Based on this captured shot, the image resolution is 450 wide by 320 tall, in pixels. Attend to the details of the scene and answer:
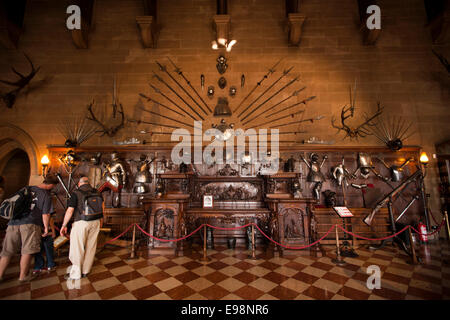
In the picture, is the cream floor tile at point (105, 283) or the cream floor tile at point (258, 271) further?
the cream floor tile at point (258, 271)

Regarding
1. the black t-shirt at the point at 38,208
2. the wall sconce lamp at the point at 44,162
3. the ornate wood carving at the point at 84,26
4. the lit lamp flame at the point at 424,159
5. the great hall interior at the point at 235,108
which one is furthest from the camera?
the ornate wood carving at the point at 84,26

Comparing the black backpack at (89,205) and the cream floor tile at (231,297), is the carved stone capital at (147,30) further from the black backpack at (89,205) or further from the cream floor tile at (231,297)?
the cream floor tile at (231,297)

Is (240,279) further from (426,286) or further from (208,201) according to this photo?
(426,286)

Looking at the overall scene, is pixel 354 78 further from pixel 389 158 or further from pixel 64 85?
pixel 64 85

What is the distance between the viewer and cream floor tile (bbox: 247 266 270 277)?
3096mm

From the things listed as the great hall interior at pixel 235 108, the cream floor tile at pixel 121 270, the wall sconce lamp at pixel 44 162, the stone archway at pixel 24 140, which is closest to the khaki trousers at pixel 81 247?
the cream floor tile at pixel 121 270

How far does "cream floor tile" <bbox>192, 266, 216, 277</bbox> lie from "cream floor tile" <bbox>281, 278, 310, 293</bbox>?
1125mm

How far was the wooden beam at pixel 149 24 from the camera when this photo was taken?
20.2ft

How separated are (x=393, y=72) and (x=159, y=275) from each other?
8432mm

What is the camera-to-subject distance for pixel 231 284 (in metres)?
2.78

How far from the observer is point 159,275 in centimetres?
306

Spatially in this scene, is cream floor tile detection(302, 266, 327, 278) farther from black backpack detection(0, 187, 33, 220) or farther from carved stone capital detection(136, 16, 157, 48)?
carved stone capital detection(136, 16, 157, 48)

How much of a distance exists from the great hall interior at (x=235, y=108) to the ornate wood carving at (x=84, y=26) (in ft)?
0.18
